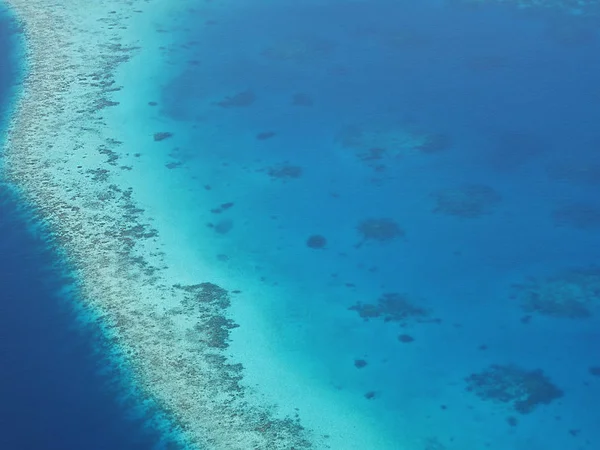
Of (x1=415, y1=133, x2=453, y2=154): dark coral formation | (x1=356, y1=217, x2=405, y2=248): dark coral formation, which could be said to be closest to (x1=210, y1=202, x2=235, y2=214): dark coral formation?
(x1=356, y1=217, x2=405, y2=248): dark coral formation

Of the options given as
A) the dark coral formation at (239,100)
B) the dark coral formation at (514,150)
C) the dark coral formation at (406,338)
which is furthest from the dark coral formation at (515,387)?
the dark coral formation at (239,100)

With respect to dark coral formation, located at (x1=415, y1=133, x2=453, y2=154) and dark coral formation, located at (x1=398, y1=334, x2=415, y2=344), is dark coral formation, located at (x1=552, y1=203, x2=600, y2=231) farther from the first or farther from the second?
dark coral formation, located at (x1=398, y1=334, x2=415, y2=344)

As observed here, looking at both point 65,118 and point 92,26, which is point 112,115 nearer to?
point 65,118

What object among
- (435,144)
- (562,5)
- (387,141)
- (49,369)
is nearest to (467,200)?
(435,144)

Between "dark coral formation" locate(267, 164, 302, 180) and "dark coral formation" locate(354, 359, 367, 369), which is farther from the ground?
"dark coral formation" locate(267, 164, 302, 180)

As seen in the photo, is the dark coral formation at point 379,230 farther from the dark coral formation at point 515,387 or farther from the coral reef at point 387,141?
the dark coral formation at point 515,387
